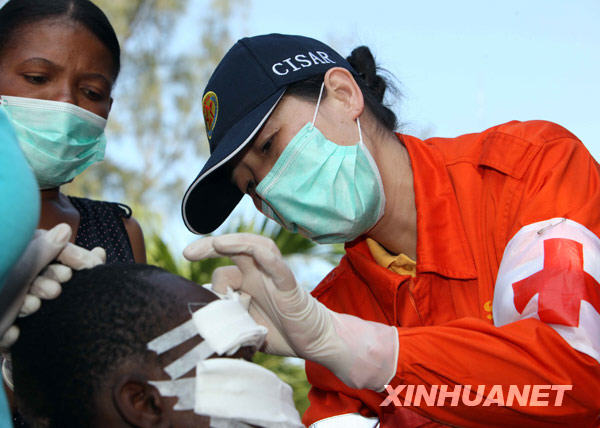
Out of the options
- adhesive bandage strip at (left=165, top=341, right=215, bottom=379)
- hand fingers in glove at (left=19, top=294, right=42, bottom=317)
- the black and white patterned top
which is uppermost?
hand fingers in glove at (left=19, top=294, right=42, bottom=317)

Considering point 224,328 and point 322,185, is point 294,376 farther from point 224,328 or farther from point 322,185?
point 224,328

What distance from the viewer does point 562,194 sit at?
202 cm

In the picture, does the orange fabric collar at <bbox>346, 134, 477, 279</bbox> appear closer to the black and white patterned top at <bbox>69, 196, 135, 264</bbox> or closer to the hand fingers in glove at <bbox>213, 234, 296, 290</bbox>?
the hand fingers in glove at <bbox>213, 234, 296, 290</bbox>

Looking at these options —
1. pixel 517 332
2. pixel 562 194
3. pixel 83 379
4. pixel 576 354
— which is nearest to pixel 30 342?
pixel 83 379

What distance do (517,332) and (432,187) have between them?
80cm

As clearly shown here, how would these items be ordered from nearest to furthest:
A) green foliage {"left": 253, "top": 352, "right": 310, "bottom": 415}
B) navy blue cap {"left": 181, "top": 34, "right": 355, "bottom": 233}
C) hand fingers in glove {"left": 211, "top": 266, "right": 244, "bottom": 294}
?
hand fingers in glove {"left": 211, "top": 266, "right": 244, "bottom": 294}
navy blue cap {"left": 181, "top": 34, "right": 355, "bottom": 233}
green foliage {"left": 253, "top": 352, "right": 310, "bottom": 415}

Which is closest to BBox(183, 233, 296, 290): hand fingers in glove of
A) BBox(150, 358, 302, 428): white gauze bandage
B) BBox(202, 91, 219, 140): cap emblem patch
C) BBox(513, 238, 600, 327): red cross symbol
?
BBox(150, 358, 302, 428): white gauze bandage

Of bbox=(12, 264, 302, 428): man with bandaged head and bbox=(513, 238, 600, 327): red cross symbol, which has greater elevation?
bbox=(513, 238, 600, 327): red cross symbol

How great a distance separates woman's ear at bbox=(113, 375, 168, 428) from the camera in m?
1.42

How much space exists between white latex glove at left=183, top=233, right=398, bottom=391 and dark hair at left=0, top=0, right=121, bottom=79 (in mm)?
1246

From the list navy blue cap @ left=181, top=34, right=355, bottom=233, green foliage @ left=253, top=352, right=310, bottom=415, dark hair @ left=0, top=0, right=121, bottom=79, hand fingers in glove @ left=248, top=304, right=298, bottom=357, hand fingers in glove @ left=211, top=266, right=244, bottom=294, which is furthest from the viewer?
green foliage @ left=253, top=352, right=310, bottom=415

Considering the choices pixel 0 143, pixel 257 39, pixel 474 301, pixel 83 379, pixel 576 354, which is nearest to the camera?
pixel 0 143

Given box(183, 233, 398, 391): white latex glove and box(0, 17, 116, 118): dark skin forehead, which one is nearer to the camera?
box(183, 233, 398, 391): white latex glove

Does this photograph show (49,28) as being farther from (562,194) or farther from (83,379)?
(562,194)
